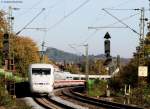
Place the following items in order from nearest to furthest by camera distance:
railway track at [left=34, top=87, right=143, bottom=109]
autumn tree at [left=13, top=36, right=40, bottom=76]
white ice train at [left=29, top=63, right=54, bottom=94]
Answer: railway track at [left=34, top=87, right=143, bottom=109], white ice train at [left=29, top=63, right=54, bottom=94], autumn tree at [left=13, top=36, right=40, bottom=76]

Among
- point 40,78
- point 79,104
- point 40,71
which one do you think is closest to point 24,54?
point 40,71

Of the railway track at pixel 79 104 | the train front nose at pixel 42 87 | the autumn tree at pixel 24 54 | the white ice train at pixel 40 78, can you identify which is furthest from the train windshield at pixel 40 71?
the autumn tree at pixel 24 54

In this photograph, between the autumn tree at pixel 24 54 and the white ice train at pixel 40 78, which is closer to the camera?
the white ice train at pixel 40 78

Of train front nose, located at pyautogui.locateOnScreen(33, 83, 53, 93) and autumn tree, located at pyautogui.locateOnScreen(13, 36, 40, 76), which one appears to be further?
autumn tree, located at pyautogui.locateOnScreen(13, 36, 40, 76)

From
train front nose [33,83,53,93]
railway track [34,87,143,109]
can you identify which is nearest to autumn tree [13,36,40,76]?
train front nose [33,83,53,93]

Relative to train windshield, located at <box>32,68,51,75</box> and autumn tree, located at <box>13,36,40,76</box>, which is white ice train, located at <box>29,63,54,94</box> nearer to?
train windshield, located at <box>32,68,51,75</box>

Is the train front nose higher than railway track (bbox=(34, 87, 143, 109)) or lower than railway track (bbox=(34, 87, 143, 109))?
higher

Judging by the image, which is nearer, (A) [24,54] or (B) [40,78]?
(B) [40,78]

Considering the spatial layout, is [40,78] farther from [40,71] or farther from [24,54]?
[24,54]

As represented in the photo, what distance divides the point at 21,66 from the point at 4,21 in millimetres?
25124

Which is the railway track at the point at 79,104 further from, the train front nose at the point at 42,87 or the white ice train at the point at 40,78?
the white ice train at the point at 40,78

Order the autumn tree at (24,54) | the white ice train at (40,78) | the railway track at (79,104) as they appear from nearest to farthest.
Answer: the railway track at (79,104) → the white ice train at (40,78) → the autumn tree at (24,54)

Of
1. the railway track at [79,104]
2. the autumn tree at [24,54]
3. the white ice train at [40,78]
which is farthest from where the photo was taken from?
the autumn tree at [24,54]

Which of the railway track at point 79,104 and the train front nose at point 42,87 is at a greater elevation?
the train front nose at point 42,87
